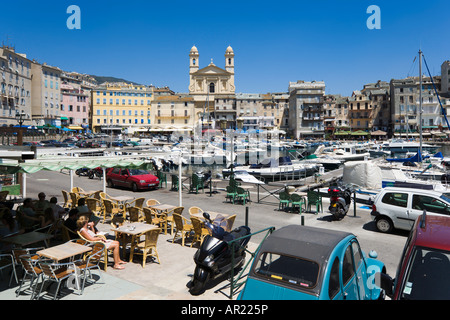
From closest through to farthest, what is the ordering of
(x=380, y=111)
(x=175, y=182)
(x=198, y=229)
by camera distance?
(x=198, y=229)
(x=175, y=182)
(x=380, y=111)

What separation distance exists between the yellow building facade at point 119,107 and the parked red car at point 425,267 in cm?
10409

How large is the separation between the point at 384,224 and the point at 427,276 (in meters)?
7.44

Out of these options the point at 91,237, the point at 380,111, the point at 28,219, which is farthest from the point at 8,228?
the point at 380,111

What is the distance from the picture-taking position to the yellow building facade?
106m

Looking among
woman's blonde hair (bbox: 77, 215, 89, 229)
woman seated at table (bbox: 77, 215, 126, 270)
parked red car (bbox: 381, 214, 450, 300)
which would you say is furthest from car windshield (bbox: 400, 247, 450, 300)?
woman's blonde hair (bbox: 77, 215, 89, 229)

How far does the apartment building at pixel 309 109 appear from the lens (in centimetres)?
10094

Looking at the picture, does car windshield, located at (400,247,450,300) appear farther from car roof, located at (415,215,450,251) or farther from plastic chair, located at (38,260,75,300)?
plastic chair, located at (38,260,75,300)

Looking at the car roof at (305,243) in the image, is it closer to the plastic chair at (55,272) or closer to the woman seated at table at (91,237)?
the plastic chair at (55,272)

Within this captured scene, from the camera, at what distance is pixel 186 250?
30.0ft

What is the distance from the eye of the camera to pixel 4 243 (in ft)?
24.5

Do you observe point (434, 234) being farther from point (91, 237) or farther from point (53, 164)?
point (53, 164)

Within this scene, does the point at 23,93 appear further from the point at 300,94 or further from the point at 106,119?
the point at 300,94

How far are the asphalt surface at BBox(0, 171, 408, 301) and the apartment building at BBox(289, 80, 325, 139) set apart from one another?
8597 cm

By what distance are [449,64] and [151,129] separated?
276 feet
